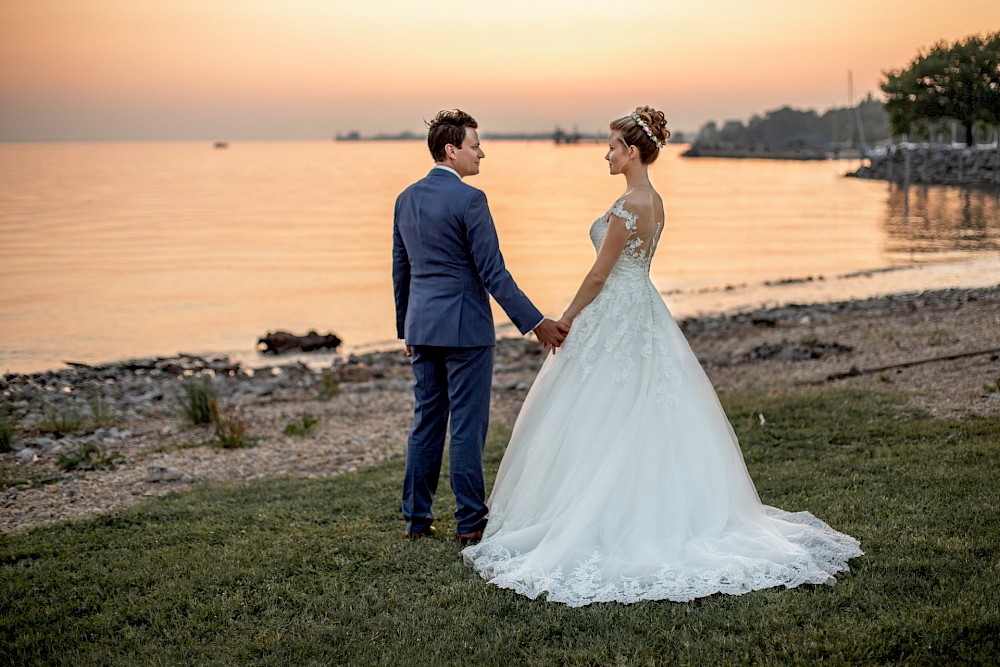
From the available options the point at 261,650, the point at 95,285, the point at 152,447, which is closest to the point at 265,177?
the point at 95,285

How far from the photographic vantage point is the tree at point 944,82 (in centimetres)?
3991

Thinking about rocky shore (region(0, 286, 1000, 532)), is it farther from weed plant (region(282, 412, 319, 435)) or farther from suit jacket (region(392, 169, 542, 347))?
suit jacket (region(392, 169, 542, 347))

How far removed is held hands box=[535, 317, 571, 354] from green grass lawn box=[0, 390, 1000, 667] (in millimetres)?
1383

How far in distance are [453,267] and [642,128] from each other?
1388 millimetres

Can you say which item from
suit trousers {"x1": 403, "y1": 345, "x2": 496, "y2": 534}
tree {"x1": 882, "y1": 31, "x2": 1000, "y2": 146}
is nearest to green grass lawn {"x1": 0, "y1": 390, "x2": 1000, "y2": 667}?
suit trousers {"x1": 403, "y1": 345, "x2": 496, "y2": 534}

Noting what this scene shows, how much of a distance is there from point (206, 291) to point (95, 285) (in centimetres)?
336

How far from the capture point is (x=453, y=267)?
5184 mm

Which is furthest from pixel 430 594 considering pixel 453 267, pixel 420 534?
pixel 453 267

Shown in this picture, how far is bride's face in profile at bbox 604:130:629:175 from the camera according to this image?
17.2 ft

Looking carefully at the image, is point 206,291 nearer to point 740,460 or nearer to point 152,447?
point 152,447

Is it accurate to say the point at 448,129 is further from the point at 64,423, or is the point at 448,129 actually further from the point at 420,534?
the point at 64,423

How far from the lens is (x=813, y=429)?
791 centimetres

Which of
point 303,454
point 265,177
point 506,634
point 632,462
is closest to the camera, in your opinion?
point 506,634

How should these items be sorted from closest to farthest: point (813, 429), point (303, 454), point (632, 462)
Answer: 1. point (632, 462)
2. point (813, 429)
3. point (303, 454)
